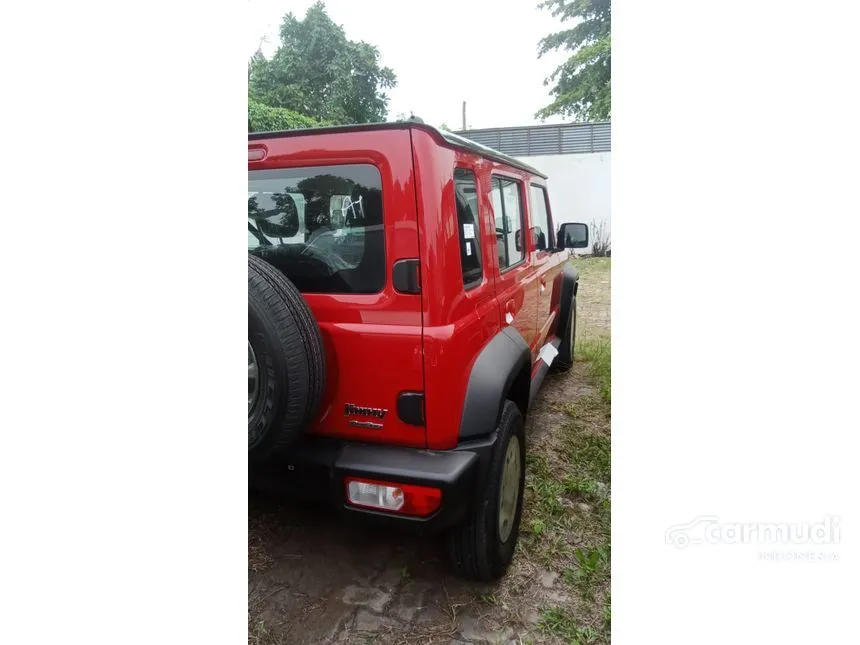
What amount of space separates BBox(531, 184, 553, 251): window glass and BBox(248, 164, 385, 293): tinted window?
Answer: 5.42 feet

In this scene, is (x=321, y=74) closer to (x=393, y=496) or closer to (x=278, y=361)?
(x=278, y=361)

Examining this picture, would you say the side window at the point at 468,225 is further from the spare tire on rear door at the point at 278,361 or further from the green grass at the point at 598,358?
the green grass at the point at 598,358

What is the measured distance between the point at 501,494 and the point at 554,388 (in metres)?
2.33

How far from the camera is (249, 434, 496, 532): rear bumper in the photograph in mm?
1683

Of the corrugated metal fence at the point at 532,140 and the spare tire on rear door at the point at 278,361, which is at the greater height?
the corrugated metal fence at the point at 532,140

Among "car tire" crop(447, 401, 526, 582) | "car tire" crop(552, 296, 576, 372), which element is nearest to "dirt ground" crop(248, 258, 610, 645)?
"car tire" crop(447, 401, 526, 582)

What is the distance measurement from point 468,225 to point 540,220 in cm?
176

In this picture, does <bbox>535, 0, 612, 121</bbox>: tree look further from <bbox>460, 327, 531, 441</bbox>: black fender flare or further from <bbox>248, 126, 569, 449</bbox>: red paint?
<bbox>460, 327, 531, 441</bbox>: black fender flare

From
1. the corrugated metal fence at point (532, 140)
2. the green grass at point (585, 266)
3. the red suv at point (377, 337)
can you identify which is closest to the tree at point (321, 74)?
the red suv at point (377, 337)

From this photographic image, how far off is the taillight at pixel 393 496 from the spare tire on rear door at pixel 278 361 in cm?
29

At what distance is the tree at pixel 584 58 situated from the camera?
1.47m

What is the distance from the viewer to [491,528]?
1927 millimetres

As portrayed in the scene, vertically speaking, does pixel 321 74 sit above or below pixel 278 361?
above

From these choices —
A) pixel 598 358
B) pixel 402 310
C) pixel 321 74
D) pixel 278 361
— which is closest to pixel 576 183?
pixel 598 358
